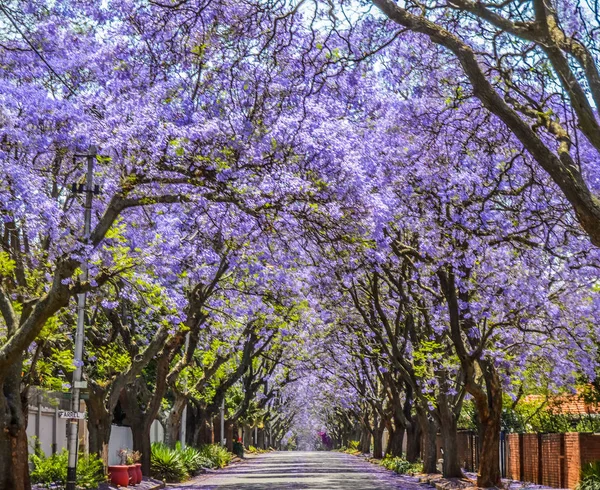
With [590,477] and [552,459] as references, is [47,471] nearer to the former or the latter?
[590,477]

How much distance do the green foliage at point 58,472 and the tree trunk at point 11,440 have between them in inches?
203

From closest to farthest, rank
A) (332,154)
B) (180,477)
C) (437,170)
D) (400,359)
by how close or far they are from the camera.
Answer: (332,154) < (437,170) < (400,359) < (180,477)

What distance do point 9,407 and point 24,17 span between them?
676 cm

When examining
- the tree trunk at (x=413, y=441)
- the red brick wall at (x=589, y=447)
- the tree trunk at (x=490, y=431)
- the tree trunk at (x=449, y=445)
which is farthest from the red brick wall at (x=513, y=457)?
the tree trunk at (x=413, y=441)

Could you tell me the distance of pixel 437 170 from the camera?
717 inches

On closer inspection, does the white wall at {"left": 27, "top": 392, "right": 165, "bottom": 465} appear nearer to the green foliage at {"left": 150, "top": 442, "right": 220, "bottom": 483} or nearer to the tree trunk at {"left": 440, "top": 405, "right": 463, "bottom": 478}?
the green foliage at {"left": 150, "top": 442, "right": 220, "bottom": 483}

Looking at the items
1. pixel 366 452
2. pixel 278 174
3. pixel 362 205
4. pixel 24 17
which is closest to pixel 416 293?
pixel 362 205

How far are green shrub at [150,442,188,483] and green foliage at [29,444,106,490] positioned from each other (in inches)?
308

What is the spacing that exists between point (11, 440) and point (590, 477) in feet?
39.8

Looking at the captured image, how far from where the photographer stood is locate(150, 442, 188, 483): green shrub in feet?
100

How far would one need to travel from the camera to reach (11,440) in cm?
1543

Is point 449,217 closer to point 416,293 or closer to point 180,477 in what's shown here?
point 416,293

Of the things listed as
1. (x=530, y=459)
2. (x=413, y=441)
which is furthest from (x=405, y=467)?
(x=530, y=459)

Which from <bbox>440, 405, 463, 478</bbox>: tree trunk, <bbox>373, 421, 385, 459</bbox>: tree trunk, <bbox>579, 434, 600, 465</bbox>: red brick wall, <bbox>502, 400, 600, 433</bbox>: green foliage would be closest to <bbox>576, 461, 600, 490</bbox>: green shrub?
<bbox>579, 434, 600, 465</bbox>: red brick wall
